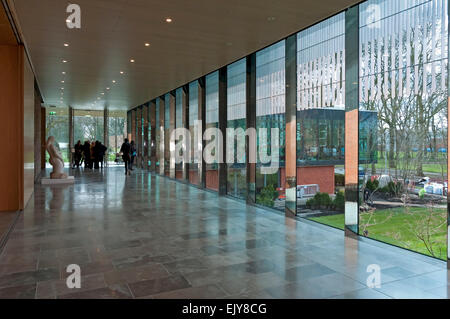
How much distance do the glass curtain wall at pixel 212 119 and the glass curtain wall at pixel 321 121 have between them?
13.7 ft

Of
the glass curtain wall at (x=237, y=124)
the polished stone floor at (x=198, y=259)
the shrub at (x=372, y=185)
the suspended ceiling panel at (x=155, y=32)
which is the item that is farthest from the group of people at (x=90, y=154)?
the shrub at (x=372, y=185)

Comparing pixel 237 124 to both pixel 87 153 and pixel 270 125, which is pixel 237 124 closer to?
pixel 270 125

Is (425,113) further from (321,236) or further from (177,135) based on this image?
(177,135)

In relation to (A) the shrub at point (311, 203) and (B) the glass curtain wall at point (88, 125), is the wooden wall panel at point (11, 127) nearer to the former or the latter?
(A) the shrub at point (311, 203)

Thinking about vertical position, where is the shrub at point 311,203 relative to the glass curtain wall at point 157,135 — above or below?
below

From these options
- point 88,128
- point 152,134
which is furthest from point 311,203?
point 88,128

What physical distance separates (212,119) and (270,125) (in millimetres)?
3532

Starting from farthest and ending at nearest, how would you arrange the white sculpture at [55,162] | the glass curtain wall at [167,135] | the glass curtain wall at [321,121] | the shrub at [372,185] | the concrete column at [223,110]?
the glass curtain wall at [167,135] < the white sculpture at [55,162] < the concrete column at [223,110] < the glass curtain wall at [321,121] < the shrub at [372,185]

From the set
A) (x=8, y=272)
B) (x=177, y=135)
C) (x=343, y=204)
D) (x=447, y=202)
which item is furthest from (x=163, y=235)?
(x=177, y=135)

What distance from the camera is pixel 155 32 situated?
686 cm

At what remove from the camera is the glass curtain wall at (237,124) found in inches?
373

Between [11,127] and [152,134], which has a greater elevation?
[152,134]

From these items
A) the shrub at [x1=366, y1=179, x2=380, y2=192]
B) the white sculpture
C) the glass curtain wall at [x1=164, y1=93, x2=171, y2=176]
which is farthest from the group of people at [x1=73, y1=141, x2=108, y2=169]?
the shrub at [x1=366, y1=179, x2=380, y2=192]
